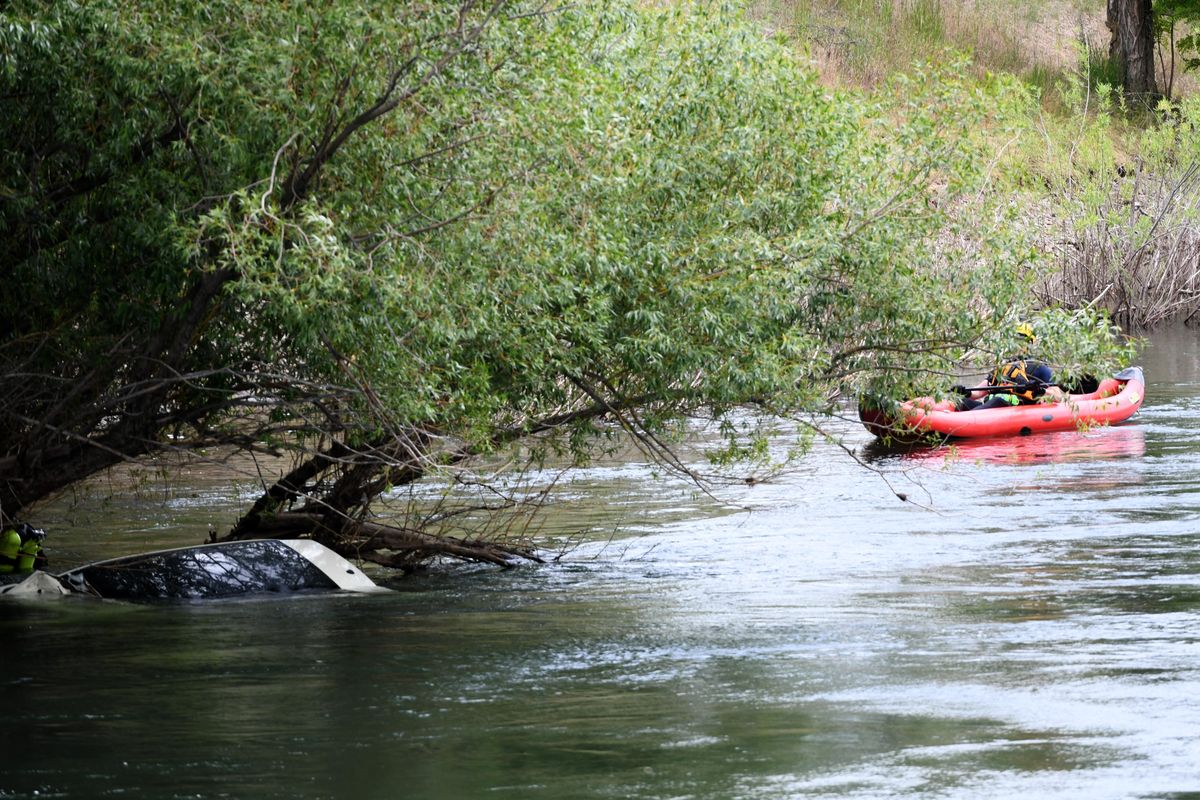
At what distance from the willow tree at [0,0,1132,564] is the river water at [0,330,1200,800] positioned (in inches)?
46.5

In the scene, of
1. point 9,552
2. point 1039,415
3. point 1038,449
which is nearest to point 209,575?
point 9,552

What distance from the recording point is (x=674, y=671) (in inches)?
351

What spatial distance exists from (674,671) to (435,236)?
8.48ft

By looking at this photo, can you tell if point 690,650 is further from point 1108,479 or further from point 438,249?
point 1108,479

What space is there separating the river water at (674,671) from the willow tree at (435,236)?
1181mm

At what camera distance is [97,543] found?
1398cm

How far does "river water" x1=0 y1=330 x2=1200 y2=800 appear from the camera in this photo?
6.91 m

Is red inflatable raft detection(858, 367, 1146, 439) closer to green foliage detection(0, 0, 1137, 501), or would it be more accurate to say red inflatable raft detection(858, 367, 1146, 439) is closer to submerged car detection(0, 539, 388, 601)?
green foliage detection(0, 0, 1137, 501)

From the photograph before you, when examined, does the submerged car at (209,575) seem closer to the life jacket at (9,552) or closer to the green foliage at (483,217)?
the life jacket at (9,552)

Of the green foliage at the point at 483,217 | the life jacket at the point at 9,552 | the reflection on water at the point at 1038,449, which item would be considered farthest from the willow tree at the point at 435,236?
the reflection on water at the point at 1038,449

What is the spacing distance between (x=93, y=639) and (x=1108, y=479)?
10637 millimetres

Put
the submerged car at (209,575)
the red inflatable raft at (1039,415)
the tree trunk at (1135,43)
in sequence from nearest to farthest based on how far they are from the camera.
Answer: the submerged car at (209,575) → the red inflatable raft at (1039,415) → the tree trunk at (1135,43)

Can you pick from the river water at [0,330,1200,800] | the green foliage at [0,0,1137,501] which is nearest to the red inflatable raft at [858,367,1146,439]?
the river water at [0,330,1200,800]

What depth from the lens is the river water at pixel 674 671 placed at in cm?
691
